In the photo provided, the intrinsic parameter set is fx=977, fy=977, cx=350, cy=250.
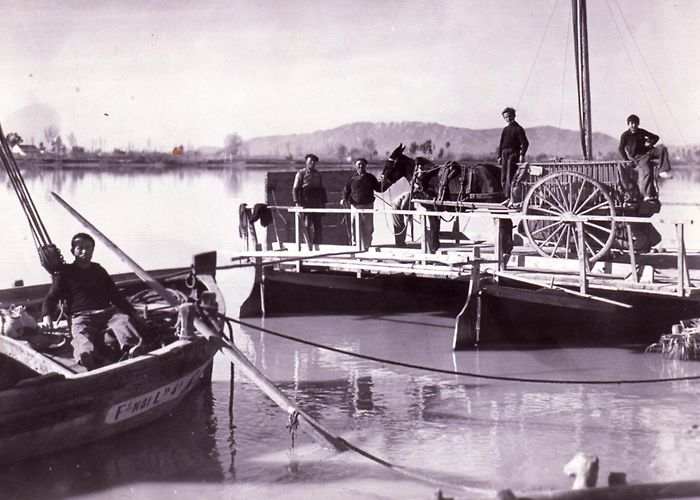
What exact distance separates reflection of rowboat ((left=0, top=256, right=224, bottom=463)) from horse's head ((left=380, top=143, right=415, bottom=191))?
6946mm

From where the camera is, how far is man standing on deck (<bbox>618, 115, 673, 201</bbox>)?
14750mm

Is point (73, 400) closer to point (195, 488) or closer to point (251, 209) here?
point (195, 488)

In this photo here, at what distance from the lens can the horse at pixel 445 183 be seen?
1645 cm

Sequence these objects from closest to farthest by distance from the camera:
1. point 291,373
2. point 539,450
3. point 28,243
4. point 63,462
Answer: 1. point 63,462
2. point 539,450
3. point 291,373
4. point 28,243

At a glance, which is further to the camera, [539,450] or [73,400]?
[539,450]

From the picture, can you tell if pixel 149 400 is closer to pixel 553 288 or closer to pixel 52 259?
pixel 52 259

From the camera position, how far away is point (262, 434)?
10445mm

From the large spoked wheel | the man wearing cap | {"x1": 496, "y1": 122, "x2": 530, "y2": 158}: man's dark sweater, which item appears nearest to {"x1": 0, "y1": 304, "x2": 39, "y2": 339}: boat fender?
the large spoked wheel

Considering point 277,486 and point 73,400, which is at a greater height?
point 73,400

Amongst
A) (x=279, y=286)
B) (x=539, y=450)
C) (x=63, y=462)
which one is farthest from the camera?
(x=279, y=286)

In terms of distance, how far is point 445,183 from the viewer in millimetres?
16484

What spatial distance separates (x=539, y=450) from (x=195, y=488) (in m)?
3.47

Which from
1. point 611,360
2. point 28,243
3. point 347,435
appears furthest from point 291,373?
point 28,243

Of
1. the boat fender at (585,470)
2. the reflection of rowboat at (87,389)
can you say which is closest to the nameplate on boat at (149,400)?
the reflection of rowboat at (87,389)
